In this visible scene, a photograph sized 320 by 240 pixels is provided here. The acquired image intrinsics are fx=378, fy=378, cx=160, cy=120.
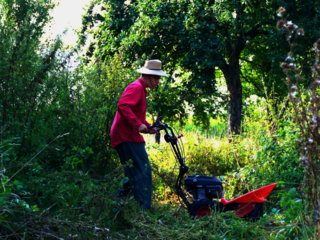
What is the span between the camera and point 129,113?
4.84m

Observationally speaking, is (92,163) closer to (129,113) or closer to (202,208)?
(129,113)

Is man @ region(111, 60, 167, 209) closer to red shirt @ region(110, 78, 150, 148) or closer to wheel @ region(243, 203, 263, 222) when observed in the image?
red shirt @ region(110, 78, 150, 148)

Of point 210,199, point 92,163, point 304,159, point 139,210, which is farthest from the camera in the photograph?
point 92,163

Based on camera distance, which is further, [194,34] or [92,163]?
[194,34]

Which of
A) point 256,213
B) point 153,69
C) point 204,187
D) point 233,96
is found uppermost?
point 153,69

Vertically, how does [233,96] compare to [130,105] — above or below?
above

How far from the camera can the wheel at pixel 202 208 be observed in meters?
4.99

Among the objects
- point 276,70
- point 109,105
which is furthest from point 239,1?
point 109,105

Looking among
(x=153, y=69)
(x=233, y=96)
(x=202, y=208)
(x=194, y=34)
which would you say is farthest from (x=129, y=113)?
(x=233, y=96)

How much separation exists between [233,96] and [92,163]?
6730 mm

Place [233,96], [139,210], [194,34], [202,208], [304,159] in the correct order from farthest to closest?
[233,96], [194,34], [202,208], [139,210], [304,159]

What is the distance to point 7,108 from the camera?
14.6ft

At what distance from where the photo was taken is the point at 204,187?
5.12 metres

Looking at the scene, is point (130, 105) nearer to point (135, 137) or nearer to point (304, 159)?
point (135, 137)
